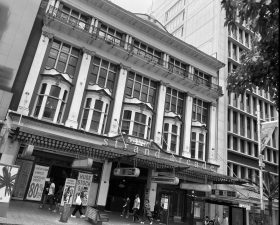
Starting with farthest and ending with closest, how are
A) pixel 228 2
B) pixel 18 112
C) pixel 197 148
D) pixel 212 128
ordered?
pixel 212 128, pixel 197 148, pixel 18 112, pixel 228 2

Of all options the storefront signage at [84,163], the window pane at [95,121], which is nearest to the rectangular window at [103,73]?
the window pane at [95,121]

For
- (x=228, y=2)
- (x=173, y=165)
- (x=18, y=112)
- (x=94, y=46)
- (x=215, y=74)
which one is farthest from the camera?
(x=215, y=74)

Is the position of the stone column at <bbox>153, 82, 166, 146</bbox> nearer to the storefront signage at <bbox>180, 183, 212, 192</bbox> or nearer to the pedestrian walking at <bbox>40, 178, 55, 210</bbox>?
the storefront signage at <bbox>180, 183, 212, 192</bbox>

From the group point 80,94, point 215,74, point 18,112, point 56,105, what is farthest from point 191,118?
point 18,112

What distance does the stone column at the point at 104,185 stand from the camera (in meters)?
21.6

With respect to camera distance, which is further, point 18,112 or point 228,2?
point 18,112

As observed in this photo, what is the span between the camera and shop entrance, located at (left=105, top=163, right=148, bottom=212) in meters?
24.4

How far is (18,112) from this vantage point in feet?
63.9

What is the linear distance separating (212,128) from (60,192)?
59.0 feet

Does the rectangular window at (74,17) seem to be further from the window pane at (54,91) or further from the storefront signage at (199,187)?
the storefront signage at (199,187)

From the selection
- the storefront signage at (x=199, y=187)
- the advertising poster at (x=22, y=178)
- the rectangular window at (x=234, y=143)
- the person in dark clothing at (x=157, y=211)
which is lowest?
the person in dark clothing at (x=157, y=211)

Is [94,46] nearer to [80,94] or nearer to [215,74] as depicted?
[80,94]

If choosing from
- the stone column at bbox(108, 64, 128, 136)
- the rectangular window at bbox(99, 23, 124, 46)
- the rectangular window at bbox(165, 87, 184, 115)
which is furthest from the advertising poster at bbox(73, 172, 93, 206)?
the rectangular window at bbox(99, 23, 124, 46)

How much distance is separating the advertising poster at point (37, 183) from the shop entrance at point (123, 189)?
20.7 feet
